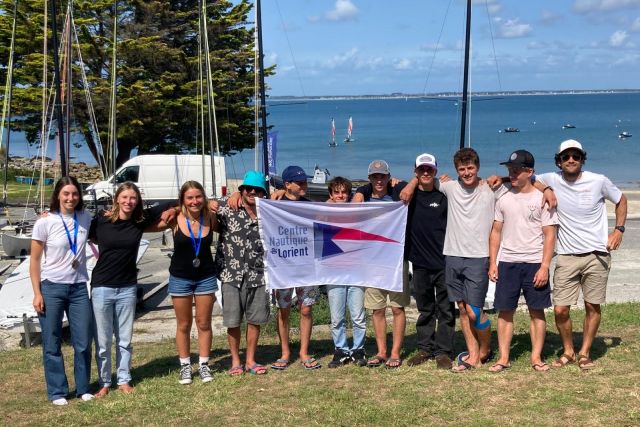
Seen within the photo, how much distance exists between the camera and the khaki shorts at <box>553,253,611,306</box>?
7.04 m

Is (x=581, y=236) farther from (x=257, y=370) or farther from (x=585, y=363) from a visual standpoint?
(x=257, y=370)

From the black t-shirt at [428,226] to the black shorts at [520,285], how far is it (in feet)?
1.84

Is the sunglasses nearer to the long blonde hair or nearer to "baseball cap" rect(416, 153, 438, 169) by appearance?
"baseball cap" rect(416, 153, 438, 169)

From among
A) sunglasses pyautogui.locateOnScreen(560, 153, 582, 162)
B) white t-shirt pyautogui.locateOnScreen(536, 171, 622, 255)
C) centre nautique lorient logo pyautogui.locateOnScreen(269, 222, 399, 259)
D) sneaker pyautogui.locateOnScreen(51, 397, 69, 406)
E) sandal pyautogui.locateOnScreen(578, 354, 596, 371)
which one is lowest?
sneaker pyautogui.locateOnScreen(51, 397, 69, 406)

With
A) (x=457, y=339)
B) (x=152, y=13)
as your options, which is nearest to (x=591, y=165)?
(x=152, y=13)

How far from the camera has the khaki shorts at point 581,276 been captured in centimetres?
704

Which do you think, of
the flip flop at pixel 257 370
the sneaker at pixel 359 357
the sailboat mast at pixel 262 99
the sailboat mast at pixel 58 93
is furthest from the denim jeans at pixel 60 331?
the sailboat mast at pixel 58 93

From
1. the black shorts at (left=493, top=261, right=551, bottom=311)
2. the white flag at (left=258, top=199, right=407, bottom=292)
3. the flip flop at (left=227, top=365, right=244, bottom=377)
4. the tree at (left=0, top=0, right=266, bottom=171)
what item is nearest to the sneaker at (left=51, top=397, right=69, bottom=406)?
the flip flop at (left=227, top=365, right=244, bottom=377)

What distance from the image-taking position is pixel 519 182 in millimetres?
6859

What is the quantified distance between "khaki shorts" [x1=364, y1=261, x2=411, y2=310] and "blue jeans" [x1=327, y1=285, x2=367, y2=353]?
11 centimetres

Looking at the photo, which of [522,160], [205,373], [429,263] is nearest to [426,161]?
[522,160]

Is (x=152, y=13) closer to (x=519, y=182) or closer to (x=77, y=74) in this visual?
(x=77, y=74)

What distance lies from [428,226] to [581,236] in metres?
1.33

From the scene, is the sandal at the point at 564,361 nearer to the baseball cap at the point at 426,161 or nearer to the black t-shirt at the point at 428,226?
the black t-shirt at the point at 428,226
